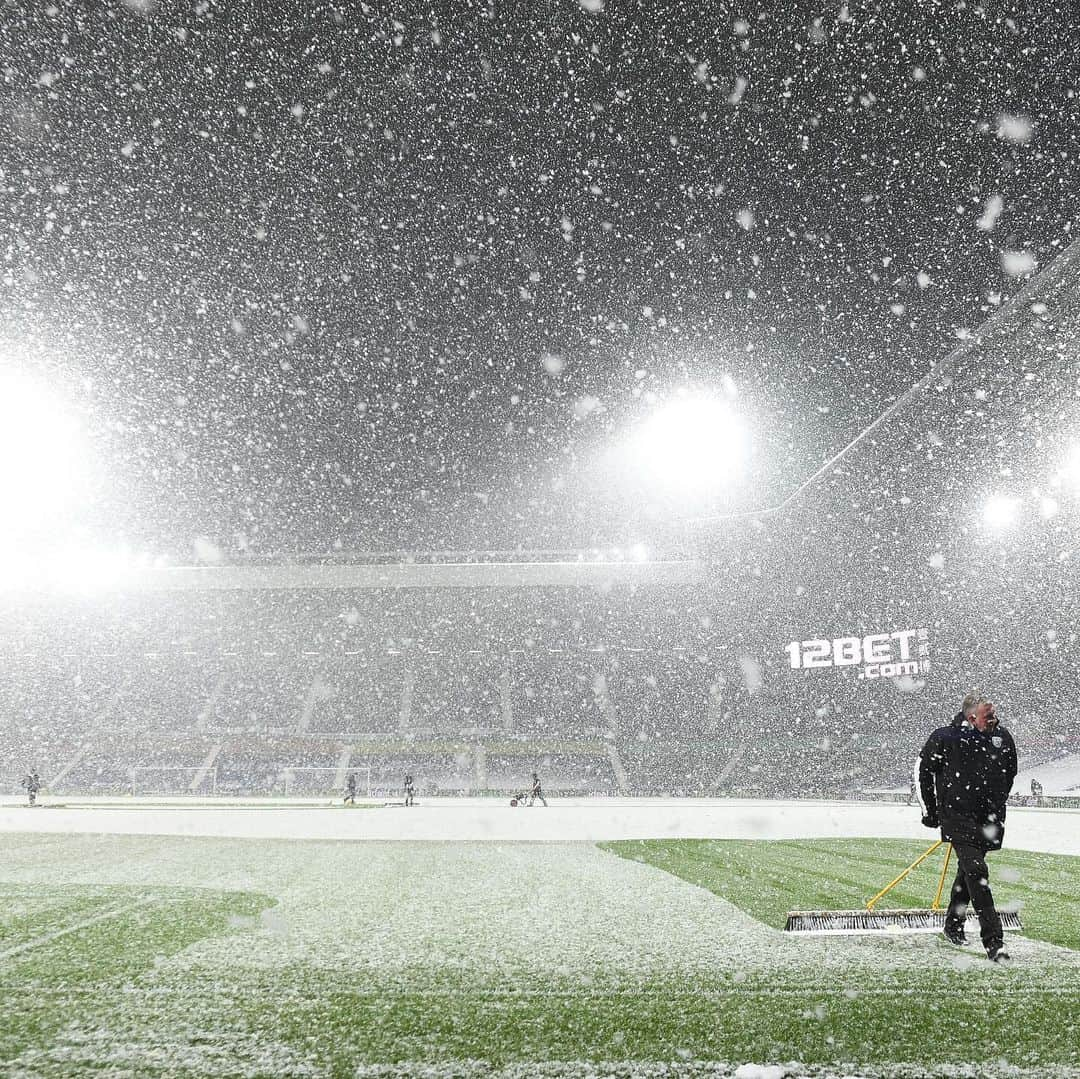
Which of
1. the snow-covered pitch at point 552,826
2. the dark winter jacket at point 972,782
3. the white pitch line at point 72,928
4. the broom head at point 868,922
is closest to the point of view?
the white pitch line at point 72,928

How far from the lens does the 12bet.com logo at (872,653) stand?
91.2 feet

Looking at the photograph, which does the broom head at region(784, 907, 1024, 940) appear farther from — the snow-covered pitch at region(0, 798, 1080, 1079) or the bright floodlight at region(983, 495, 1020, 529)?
the bright floodlight at region(983, 495, 1020, 529)

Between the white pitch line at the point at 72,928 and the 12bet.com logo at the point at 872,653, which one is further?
the 12bet.com logo at the point at 872,653

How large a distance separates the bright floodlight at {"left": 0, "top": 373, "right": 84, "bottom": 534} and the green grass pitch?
18576mm

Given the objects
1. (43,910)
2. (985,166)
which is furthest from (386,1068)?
(985,166)

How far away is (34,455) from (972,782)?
2741 centimetres

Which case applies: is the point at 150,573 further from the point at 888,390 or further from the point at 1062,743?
the point at 1062,743

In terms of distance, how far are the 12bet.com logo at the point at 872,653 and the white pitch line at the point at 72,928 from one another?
26385 millimetres

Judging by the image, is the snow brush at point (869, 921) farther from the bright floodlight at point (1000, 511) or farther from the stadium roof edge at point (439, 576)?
the stadium roof edge at point (439, 576)

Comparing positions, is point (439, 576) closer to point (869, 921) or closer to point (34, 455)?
point (34, 455)

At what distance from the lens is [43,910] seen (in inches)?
247

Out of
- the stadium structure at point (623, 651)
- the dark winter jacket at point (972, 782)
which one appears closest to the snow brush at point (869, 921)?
the dark winter jacket at point (972, 782)

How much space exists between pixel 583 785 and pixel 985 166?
3093 centimetres

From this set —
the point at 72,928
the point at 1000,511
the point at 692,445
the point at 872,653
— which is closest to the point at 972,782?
the point at 72,928
